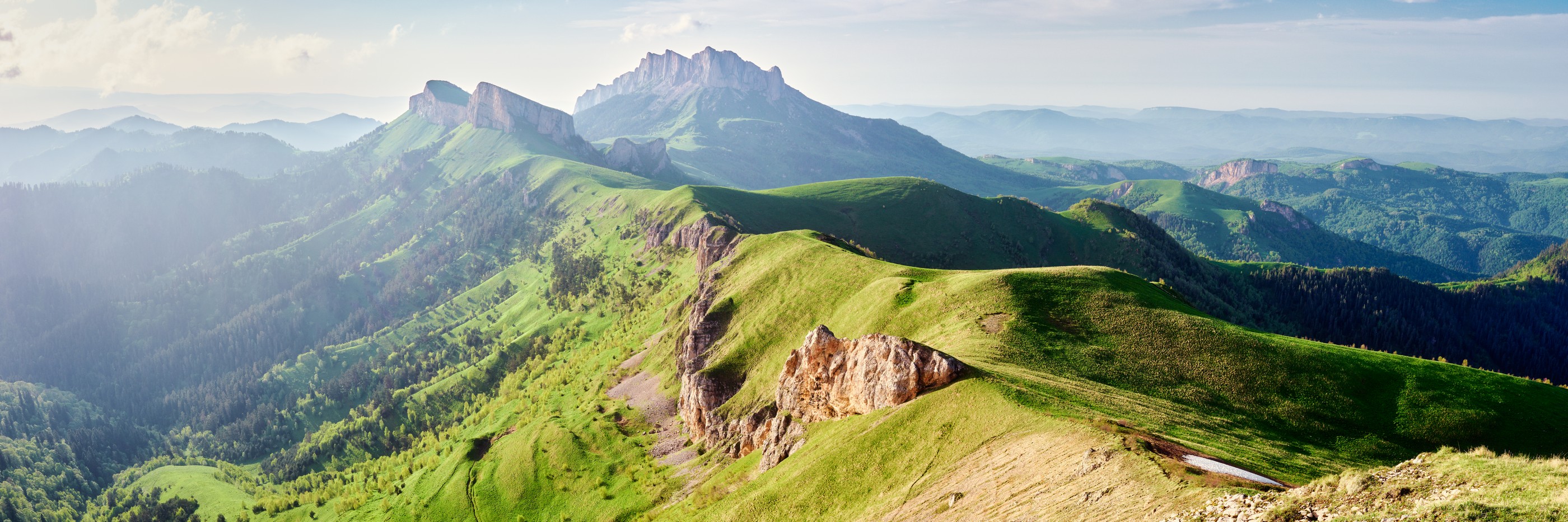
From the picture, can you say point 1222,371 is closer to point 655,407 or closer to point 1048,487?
point 1048,487

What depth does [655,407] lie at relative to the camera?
112 m

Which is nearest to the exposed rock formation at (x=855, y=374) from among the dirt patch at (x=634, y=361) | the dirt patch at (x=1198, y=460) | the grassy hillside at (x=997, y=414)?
the grassy hillside at (x=997, y=414)

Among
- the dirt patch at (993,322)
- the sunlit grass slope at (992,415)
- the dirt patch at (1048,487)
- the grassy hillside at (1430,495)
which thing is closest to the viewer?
the grassy hillside at (1430,495)

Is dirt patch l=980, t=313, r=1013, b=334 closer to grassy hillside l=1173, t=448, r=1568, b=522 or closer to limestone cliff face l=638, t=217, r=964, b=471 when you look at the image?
limestone cliff face l=638, t=217, r=964, b=471

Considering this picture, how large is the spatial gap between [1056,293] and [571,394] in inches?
4032

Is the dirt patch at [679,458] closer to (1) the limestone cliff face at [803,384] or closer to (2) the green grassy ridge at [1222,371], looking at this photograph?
(1) the limestone cliff face at [803,384]

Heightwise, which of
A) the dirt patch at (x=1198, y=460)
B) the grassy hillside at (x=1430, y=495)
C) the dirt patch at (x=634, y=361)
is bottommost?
the dirt patch at (x=634, y=361)

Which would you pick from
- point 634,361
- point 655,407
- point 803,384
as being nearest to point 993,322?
point 803,384

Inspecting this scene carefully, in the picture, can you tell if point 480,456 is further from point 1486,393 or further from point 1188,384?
point 1486,393

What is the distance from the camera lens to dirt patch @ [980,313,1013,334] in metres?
65.5

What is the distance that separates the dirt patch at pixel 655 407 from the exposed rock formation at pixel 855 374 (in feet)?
92.8

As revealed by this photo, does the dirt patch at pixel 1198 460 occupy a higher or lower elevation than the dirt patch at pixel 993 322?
lower

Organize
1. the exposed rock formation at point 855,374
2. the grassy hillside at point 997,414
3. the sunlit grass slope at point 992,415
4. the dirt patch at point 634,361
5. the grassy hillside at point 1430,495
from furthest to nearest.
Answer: the dirt patch at point 634,361 < the exposed rock formation at point 855,374 < the grassy hillside at point 997,414 < the sunlit grass slope at point 992,415 < the grassy hillside at point 1430,495

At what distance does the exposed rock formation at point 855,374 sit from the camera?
180 ft
